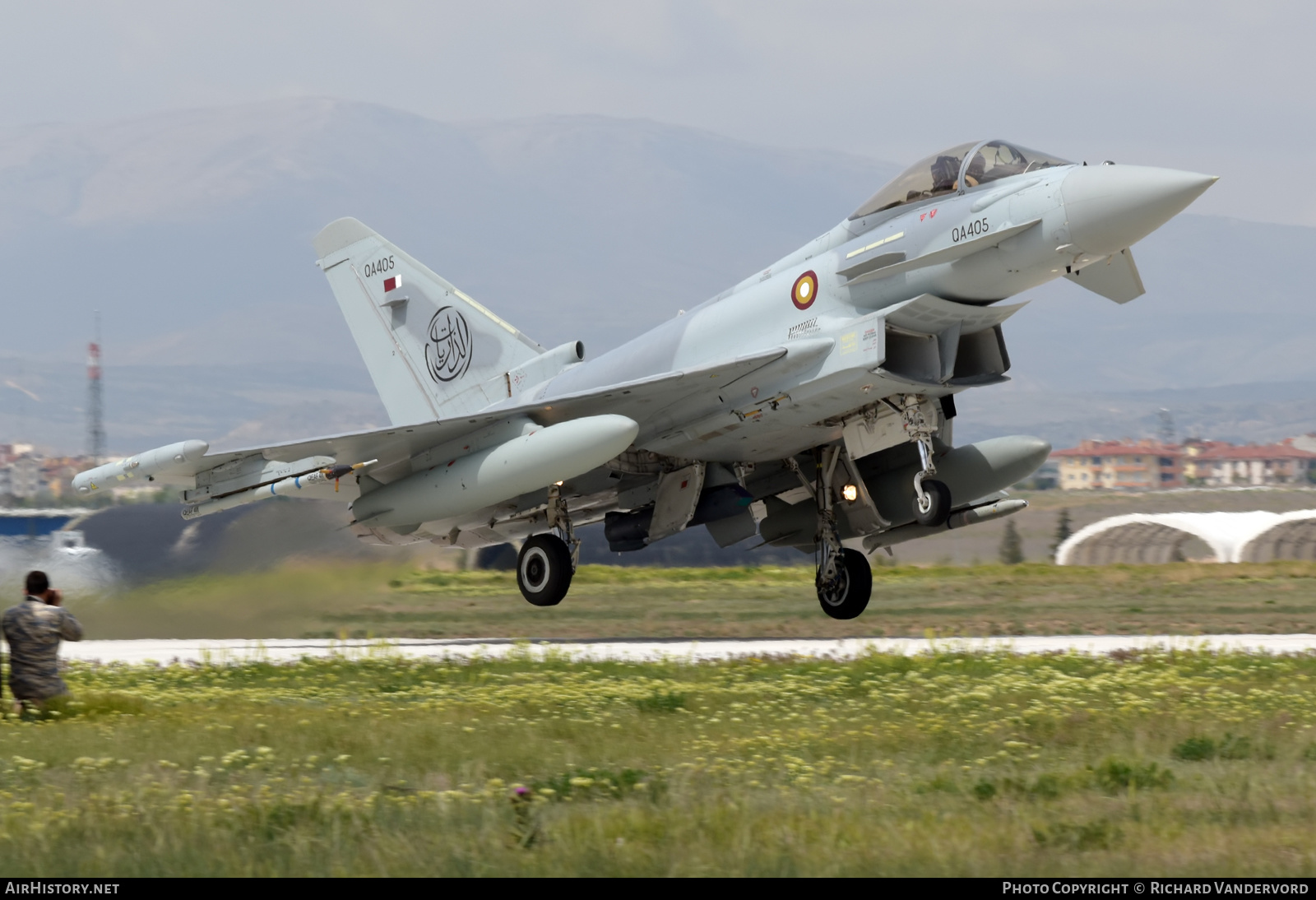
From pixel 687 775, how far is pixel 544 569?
380 inches

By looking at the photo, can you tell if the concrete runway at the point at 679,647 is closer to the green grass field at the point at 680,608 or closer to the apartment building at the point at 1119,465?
the green grass field at the point at 680,608

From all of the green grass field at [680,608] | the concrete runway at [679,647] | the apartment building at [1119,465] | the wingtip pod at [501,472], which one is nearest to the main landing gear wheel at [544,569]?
the green grass field at [680,608]

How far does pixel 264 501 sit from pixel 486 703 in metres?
8.02

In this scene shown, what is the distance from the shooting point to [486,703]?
386 inches

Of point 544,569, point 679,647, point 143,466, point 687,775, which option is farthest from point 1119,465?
point 687,775

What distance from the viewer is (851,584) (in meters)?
16.8

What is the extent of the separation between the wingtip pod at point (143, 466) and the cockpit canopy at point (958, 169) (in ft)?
24.9

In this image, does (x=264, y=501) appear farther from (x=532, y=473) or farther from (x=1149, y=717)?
(x=1149, y=717)

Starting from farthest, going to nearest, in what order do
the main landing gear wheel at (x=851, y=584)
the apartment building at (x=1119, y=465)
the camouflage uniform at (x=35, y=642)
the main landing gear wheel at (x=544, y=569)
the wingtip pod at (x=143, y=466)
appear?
the apartment building at (x=1119, y=465) → the main landing gear wheel at (x=851, y=584) → the main landing gear wheel at (x=544, y=569) → the wingtip pod at (x=143, y=466) → the camouflage uniform at (x=35, y=642)

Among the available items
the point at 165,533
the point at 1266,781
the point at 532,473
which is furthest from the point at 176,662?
the point at 1266,781

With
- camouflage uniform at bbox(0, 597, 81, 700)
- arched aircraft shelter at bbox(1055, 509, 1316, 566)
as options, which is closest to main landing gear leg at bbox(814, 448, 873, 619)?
camouflage uniform at bbox(0, 597, 81, 700)

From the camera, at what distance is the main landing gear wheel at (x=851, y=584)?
16.7m

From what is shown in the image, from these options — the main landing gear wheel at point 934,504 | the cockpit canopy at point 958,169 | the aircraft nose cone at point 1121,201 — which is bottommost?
the main landing gear wheel at point 934,504

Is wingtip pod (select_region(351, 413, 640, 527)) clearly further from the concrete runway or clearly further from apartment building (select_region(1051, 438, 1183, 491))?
apartment building (select_region(1051, 438, 1183, 491))
